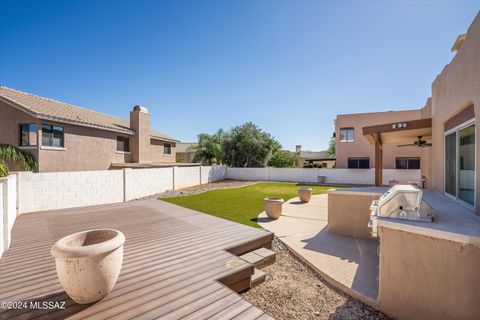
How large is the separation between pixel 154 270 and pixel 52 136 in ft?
50.1

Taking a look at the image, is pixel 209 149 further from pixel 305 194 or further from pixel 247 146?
pixel 305 194

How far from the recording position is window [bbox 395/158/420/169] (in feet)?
71.6

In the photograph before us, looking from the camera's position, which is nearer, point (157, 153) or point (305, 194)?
point (305, 194)

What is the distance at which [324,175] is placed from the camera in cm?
2281

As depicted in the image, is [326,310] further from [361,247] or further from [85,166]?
[85,166]

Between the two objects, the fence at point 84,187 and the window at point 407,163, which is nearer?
the fence at point 84,187

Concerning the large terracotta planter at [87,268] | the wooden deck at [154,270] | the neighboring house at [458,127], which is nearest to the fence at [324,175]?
the neighboring house at [458,127]

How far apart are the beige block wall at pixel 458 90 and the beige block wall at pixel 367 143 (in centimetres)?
1630

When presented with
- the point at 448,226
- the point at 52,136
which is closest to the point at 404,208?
the point at 448,226

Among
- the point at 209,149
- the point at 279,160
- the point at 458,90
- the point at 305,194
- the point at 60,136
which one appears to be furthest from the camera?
the point at 279,160

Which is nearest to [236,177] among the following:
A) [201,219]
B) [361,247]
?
[201,219]

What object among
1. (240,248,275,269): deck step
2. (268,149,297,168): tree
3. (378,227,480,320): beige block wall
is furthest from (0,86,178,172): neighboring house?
(268,149,297,168): tree

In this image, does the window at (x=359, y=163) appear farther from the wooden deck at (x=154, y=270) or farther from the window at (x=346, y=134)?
the wooden deck at (x=154, y=270)

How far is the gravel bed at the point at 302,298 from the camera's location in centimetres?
336
